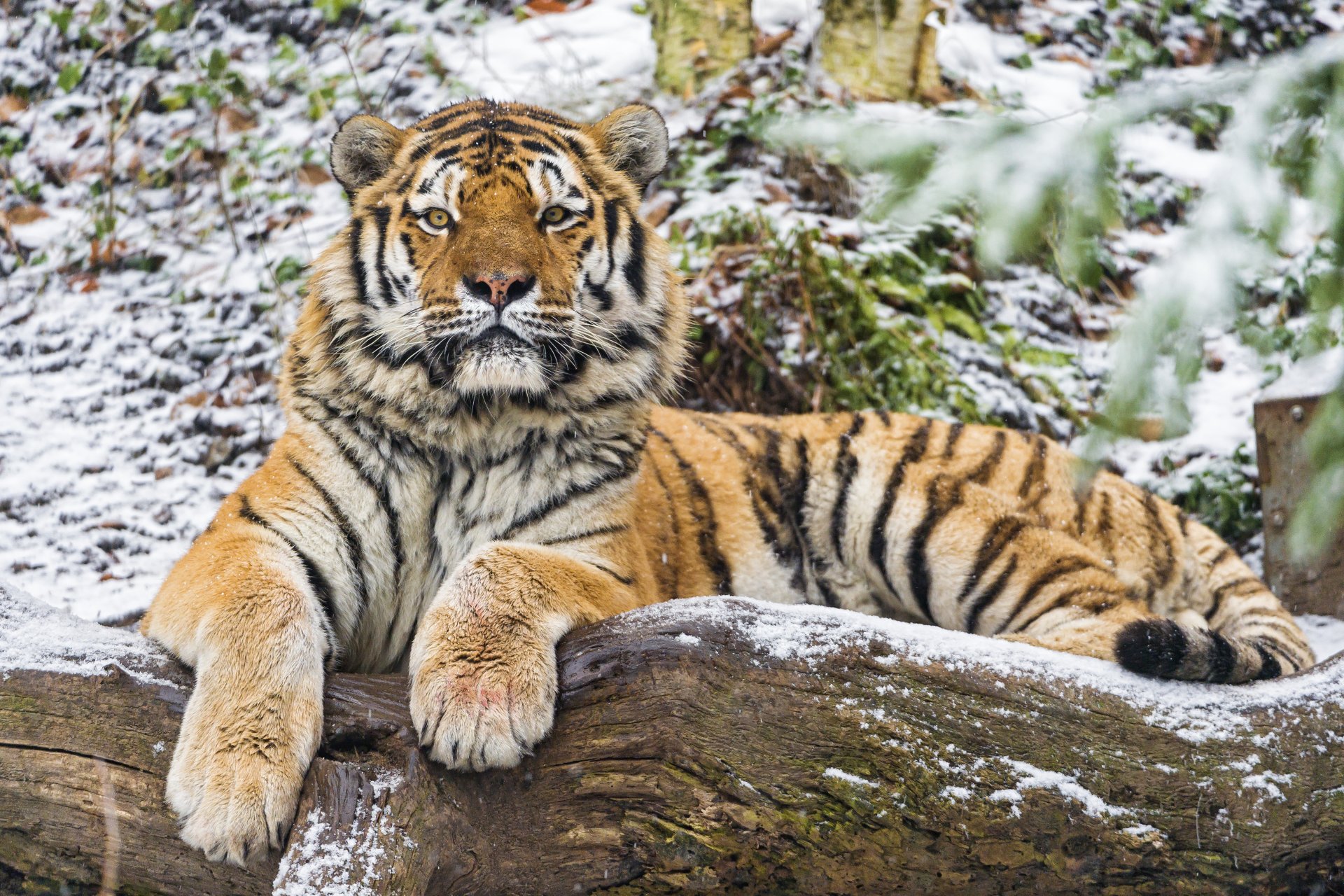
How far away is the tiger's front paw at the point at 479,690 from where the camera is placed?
85.2 inches

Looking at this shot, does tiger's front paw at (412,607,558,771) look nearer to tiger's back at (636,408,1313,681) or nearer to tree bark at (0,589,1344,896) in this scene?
tree bark at (0,589,1344,896)

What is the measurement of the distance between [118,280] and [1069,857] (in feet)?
19.0

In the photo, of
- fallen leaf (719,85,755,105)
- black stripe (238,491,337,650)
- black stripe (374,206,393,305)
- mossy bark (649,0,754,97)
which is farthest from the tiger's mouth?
mossy bark (649,0,754,97)

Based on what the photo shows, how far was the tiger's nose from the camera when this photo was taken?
9.06ft

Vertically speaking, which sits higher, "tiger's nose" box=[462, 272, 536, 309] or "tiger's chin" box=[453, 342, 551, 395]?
"tiger's nose" box=[462, 272, 536, 309]

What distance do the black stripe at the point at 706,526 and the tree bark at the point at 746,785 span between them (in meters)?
1.36

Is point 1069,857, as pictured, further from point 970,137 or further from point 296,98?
point 296,98

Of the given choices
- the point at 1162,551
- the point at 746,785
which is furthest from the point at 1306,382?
the point at 746,785

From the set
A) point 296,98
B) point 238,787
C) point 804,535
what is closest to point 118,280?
point 296,98

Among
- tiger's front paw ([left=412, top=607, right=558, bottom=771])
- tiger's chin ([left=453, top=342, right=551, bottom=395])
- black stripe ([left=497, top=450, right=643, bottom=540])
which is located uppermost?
tiger's chin ([left=453, top=342, right=551, bottom=395])

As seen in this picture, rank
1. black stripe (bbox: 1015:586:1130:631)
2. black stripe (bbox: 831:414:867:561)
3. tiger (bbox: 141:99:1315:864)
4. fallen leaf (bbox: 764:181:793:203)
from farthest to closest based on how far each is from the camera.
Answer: fallen leaf (bbox: 764:181:793:203) < black stripe (bbox: 831:414:867:561) < black stripe (bbox: 1015:586:1130:631) < tiger (bbox: 141:99:1315:864)

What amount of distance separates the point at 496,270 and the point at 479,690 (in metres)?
1.06

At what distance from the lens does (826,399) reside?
215 inches

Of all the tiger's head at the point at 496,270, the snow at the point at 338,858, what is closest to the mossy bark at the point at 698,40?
the tiger's head at the point at 496,270
